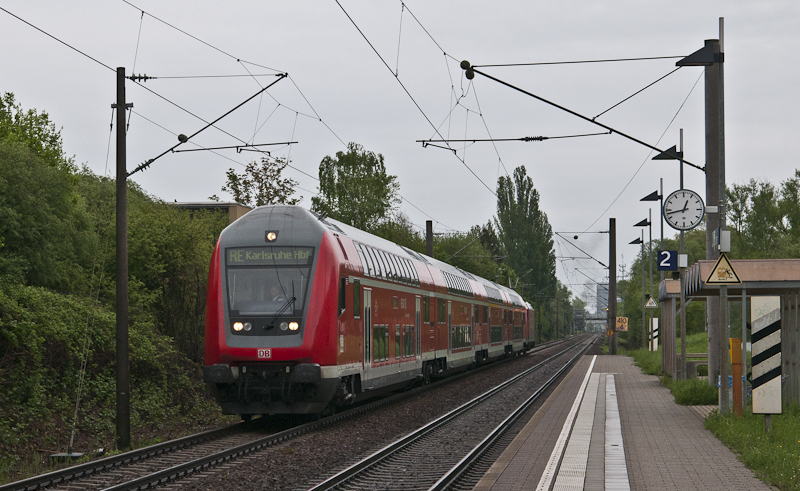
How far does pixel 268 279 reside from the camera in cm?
1576

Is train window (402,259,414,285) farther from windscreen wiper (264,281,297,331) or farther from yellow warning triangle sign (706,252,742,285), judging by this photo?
yellow warning triangle sign (706,252,742,285)

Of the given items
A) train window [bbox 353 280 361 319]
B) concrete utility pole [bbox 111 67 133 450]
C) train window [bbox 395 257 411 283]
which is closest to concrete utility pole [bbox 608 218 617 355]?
train window [bbox 395 257 411 283]

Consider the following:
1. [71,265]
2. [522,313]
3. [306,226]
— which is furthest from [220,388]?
[522,313]

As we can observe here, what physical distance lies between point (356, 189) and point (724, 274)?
52.6 meters

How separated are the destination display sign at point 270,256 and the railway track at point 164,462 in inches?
111

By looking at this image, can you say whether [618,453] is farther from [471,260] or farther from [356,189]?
[471,260]

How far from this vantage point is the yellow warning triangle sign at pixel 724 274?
1405 cm

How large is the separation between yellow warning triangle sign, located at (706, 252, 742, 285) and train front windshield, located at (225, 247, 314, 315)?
262 inches

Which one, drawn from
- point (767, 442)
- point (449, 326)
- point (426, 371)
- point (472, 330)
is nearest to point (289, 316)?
point (767, 442)

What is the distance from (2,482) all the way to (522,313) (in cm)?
4371

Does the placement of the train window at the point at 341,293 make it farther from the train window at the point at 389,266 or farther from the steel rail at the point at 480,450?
the train window at the point at 389,266

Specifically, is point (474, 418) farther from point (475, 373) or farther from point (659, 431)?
point (475, 373)

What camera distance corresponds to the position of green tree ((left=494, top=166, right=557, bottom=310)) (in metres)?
86.9

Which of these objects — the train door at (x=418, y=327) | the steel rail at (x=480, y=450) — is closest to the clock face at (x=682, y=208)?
the steel rail at (x=480, y=450)
